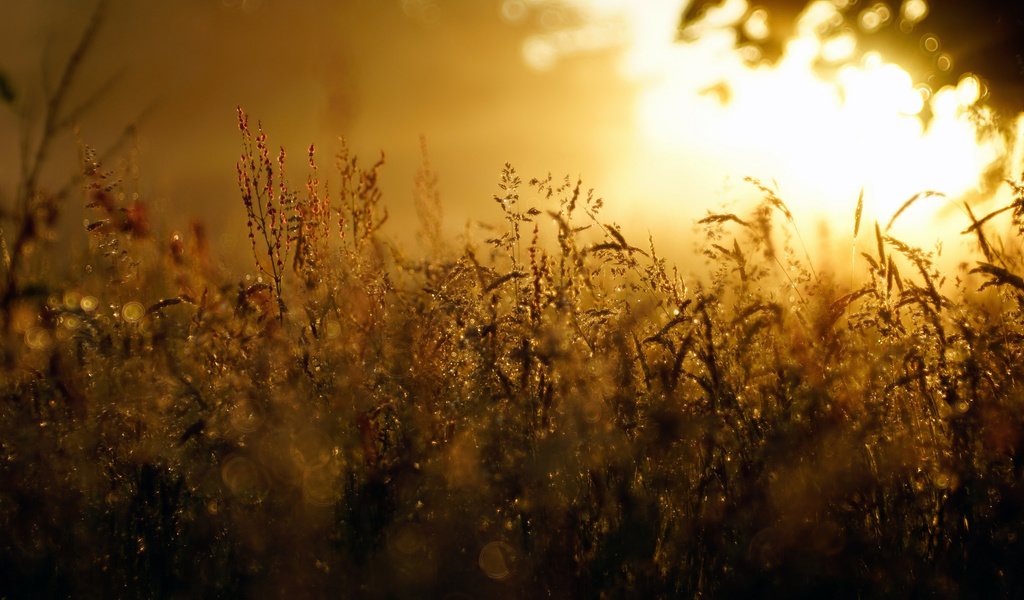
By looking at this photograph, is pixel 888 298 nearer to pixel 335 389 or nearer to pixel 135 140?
pixel 335 389

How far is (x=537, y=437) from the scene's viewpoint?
2.09 metres

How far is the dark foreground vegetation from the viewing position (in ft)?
6.45

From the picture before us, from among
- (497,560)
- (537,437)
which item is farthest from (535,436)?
(497,560)

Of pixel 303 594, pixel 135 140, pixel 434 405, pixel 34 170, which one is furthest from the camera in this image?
pixel 135 140

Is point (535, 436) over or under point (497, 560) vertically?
over

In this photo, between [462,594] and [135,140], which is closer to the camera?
[462,594]

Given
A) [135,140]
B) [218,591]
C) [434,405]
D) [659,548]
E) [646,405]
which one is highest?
[135,140]

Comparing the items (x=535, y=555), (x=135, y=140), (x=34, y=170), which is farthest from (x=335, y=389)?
(x=135, y=140)

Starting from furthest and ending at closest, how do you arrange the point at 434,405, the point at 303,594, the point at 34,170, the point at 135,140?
the point at 135,140 < the point at 434,405 < the point at 34,170 < the point at 303,594

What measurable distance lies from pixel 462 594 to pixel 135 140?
3139 mm

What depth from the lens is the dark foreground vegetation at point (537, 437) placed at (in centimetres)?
197

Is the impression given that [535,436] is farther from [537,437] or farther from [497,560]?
[497,560]

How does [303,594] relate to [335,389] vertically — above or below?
below

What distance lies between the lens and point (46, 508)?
7.06 ft
